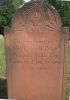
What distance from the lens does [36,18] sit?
536 cm

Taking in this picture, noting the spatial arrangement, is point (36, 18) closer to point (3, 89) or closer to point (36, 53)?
point (36, 53)

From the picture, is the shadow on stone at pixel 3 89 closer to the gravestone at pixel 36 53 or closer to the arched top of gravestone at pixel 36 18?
the gravestone at pixel 36 53

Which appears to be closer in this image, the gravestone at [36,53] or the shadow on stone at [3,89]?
the gravestone at [36,53]

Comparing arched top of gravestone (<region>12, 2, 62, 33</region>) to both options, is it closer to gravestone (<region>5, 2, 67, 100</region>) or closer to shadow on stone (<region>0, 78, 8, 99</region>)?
gravestone (<region>5, 2, 67, 100</region>)

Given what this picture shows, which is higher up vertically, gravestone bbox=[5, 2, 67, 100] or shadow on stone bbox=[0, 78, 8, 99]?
gravestone bbox=[5, 2, 67, 100]

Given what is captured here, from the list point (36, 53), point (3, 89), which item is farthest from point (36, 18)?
point (3, 89)

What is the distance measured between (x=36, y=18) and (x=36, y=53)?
63 cm

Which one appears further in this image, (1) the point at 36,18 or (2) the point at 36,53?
(2) the point at 36,53

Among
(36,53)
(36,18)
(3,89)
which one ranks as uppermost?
(36,18)

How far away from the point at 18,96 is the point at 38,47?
1.04 meters

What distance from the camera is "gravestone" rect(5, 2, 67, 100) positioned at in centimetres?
535

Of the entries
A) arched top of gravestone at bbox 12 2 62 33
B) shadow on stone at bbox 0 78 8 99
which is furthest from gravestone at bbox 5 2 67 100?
shadow on stone at bbox 0 78 8 99

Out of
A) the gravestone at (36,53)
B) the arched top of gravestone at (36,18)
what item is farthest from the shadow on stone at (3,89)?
the arched top of gravestone at (36,18)

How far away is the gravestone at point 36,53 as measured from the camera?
17.6ft
